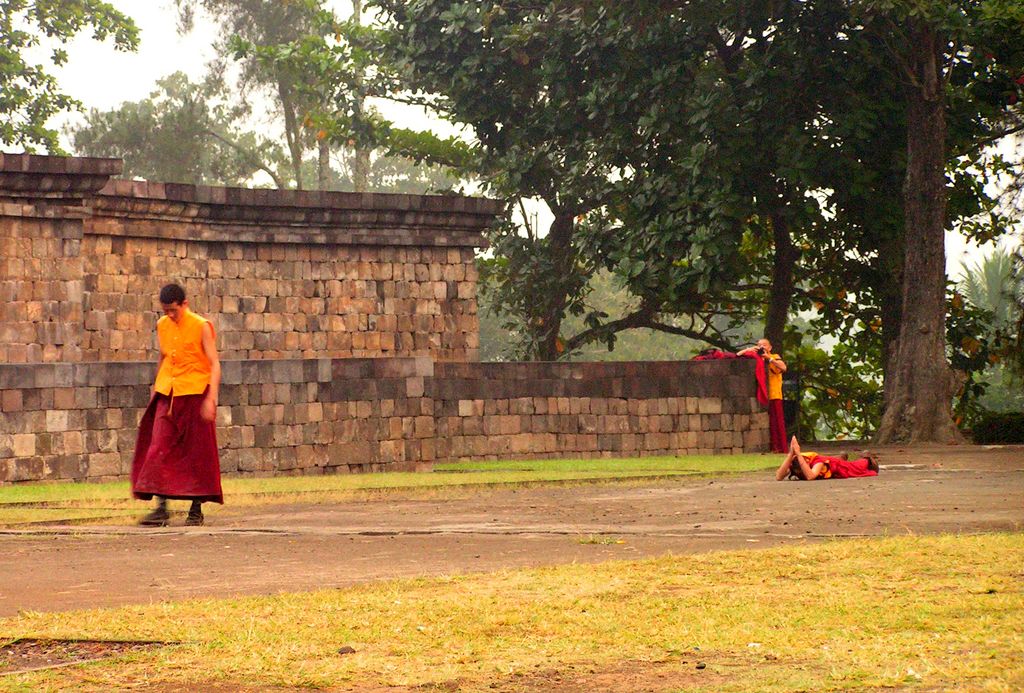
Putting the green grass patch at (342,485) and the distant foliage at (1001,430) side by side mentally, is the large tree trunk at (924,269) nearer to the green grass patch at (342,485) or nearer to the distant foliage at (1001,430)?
the distant foliage at (1001,430)

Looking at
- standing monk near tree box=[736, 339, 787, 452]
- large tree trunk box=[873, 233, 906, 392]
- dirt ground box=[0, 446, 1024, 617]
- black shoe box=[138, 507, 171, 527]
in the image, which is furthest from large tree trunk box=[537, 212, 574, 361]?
black shoe box=[138, 507, 171, 527]

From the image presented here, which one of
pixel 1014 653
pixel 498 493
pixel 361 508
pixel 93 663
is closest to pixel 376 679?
pixel 93 663

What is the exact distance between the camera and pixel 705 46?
2369 centimetres

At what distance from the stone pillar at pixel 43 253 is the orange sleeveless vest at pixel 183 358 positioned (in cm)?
793

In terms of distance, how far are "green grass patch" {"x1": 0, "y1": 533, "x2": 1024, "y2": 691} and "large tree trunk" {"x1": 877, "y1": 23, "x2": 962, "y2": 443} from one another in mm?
15235

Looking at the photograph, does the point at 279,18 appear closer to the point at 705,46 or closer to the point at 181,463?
the point at 705,46

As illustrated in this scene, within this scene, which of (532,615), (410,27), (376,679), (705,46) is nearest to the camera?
(376,679)

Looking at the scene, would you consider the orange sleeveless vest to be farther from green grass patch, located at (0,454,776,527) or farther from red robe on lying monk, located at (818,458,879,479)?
red robe on lying monk, located at (818,458,879,479)

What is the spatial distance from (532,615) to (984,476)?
8808 millimetres

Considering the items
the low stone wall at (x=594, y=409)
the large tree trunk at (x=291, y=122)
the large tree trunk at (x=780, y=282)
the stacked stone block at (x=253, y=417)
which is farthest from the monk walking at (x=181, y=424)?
the large tree trunk at (x=291, y=122)

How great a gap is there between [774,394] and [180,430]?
12.3 metres

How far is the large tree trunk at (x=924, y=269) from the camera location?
21.3m

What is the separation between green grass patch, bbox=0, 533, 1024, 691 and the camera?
4371 millimetres

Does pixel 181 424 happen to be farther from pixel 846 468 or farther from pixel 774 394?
pixel 774 394
